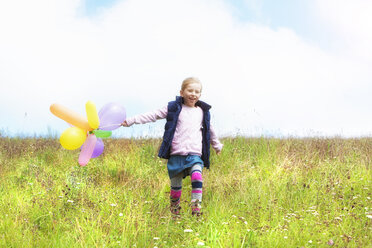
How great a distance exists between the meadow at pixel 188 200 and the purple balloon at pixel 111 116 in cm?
87

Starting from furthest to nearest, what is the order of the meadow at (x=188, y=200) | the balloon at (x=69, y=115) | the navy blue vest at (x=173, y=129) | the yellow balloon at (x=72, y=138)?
the navy blue vest at (x=173, y=129) < the balloon at (x=69, y=115) < the yellow balloon at (x=72, y=138) < the meadow at (x=188, y=200)

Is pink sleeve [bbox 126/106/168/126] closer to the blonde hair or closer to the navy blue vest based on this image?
the navy blue vest

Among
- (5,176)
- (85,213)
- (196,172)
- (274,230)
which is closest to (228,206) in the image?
(196,172)

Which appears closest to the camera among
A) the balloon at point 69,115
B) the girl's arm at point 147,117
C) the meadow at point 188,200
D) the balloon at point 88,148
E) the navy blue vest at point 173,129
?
the meadow at point 188,200

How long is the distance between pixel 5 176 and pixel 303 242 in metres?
5.12

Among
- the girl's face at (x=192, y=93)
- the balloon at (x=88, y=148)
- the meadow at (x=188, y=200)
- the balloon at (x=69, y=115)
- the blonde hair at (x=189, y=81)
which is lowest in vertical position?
the meadow at (x=188, y=200)

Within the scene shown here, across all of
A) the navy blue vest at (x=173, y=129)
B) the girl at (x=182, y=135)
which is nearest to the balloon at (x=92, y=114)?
the girl at (x=182, y=135)

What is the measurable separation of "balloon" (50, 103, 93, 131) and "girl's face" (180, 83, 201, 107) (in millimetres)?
1230

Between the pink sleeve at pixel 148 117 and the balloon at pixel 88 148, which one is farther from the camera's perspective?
the pink sleeve at pixel 148 117

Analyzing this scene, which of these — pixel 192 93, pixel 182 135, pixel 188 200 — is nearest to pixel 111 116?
pixel 182 135

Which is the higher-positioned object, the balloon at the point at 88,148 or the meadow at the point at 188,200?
the balloon at the point at 88,148

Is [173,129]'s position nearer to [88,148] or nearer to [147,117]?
[147,117]

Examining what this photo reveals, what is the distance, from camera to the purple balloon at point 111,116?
173 inches

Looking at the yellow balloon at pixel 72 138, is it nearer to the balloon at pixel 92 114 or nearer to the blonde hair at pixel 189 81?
the balloon at pixel 92 114
